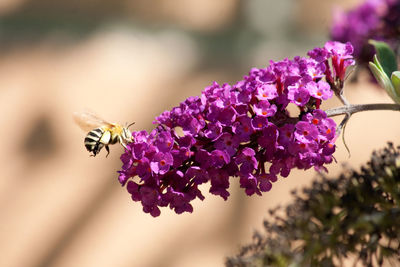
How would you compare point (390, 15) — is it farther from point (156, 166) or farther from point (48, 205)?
point (48, 205)

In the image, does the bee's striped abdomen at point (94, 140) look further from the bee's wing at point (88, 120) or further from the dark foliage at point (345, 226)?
the dark foliage at point (345, 226)

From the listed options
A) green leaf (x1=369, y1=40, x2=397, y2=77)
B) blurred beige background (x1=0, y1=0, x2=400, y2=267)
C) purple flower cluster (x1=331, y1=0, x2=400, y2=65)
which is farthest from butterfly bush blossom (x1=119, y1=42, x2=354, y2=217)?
blurred beige background (x1=0, y1=0, x2=400, y2=267)

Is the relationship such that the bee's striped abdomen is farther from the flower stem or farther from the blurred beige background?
the blurred beige background

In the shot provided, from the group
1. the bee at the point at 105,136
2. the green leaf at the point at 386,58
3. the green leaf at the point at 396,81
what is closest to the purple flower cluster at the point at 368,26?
the green leaf at the point at 386,58


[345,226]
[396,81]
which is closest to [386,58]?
[396,81]

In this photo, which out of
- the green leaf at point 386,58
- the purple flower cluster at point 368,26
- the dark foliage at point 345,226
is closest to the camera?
the dark foliage at point 345,226
